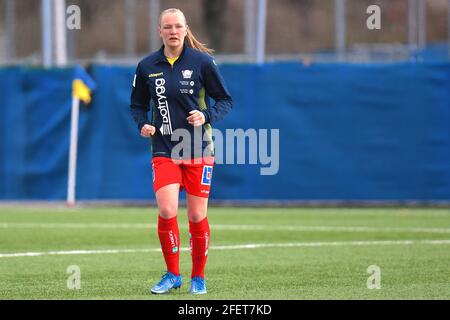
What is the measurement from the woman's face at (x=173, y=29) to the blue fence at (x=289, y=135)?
1043 centimetres

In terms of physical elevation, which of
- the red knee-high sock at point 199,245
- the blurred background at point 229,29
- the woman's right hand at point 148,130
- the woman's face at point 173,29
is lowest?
the red knee-high sock at point 199,245

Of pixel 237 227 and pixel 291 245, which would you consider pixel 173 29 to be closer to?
pixel 291 245

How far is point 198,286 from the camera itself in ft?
29.0

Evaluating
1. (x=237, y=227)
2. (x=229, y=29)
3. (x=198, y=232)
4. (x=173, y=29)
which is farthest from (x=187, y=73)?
(x=229, y=29)

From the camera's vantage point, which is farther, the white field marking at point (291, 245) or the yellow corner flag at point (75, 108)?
the yellow corner flag at point (75, 108)

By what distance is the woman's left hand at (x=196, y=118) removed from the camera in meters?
8.76

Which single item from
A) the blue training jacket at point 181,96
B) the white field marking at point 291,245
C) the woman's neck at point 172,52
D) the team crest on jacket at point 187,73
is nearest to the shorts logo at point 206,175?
the blue training jacket at point 181,96

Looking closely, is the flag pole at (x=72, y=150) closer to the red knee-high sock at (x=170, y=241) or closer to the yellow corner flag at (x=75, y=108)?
the yellow corner flag at (x=75, y=108)

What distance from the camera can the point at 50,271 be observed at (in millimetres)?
10391

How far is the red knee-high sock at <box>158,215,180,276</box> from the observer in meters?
8.91

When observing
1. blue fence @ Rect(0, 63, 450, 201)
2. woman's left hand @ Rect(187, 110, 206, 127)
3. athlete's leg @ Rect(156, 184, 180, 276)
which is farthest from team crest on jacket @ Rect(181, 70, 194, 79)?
blue fence @ Rect(0, 63, 450, 201)

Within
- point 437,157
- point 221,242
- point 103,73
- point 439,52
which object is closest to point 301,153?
point 437,157

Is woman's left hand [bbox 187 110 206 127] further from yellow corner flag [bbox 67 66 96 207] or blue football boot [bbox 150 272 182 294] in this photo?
yellow corner flag [bbox 67 66 96 207]

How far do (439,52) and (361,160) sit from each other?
938 cm
